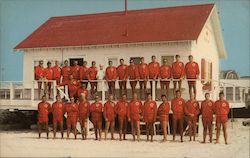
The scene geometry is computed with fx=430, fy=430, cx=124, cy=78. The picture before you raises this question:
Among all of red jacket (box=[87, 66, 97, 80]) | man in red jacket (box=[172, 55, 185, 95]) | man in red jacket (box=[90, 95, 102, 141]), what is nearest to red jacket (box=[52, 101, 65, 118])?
man in red jacket (box=[90, 95, 102, 141])

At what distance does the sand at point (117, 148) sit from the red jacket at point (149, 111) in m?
0.80

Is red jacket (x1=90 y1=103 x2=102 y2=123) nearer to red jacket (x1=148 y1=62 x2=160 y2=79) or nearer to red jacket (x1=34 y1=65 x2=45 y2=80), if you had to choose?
red jacket (x1=148 y1=62 x2=160 y2=79)

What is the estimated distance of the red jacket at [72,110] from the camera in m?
14.5

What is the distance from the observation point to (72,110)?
14500 mm

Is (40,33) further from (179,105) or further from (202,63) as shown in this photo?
(179,105)

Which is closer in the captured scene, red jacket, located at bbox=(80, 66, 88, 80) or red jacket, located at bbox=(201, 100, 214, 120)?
red jacket, located at bbox=(201, 100, 214, 120)

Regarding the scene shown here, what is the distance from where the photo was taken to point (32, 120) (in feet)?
73.0

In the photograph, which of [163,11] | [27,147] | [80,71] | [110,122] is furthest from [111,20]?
[27,147]

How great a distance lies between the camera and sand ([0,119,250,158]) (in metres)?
11.5

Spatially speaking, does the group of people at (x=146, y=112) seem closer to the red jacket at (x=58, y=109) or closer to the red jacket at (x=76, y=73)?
the red jacket at (x=58, y=109)

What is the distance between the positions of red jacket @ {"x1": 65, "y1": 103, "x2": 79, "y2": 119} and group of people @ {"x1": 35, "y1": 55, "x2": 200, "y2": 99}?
1.42 metres

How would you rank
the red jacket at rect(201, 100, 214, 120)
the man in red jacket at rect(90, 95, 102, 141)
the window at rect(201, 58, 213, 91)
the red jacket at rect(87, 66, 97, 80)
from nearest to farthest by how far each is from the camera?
the red jacket at rect(201, 100, 214, 120), the man in red jacket at rect(90, 95, 102, 141), the red jacket at rect(87, 66, 97, 80), the window at rect(201, 58, 213, 91)

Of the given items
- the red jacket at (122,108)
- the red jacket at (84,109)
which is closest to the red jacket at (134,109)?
the red jacket at (122,108)

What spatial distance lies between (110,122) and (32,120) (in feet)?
29.4
